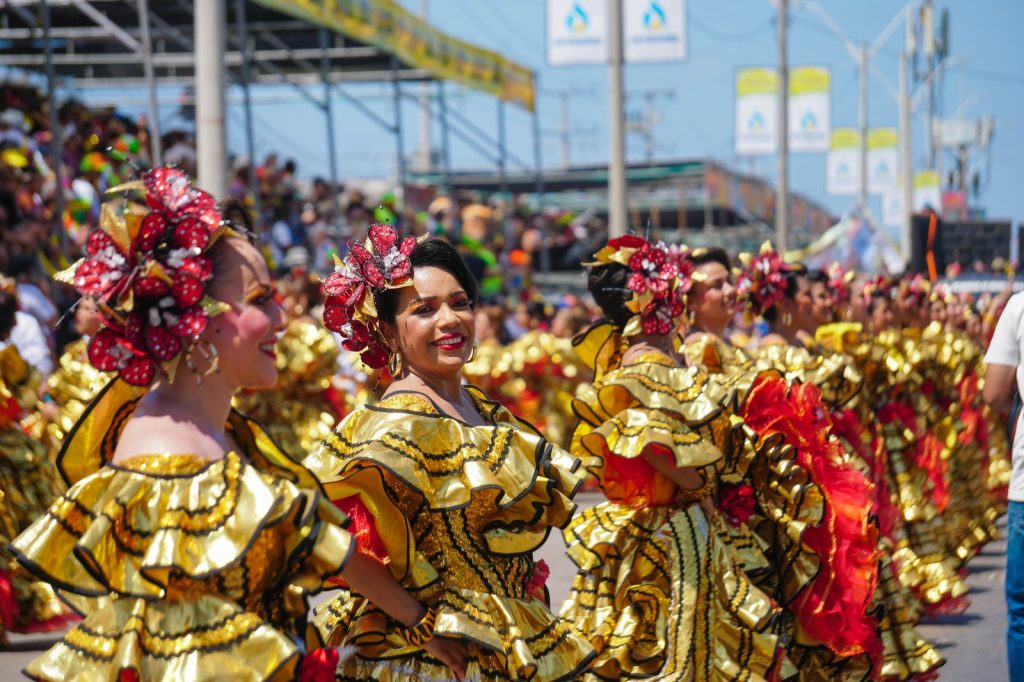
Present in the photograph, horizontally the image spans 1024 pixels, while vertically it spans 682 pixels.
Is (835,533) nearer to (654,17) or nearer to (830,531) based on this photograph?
(830,531)

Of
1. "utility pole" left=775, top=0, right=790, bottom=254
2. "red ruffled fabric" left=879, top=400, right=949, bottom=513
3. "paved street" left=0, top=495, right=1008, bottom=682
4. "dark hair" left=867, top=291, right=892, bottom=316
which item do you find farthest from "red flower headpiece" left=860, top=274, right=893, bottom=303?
"utility pole" left=775, top=0, right=790, bottom=254

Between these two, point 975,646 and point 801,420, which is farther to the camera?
point 975,646

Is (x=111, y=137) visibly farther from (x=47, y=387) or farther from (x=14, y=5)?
(x=47, y=387)

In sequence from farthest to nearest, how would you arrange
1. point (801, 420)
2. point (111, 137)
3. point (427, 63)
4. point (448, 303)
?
point (427, 63) → point (111, 137) → point (801, 420) → point (448, 303)

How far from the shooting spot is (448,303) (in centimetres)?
444

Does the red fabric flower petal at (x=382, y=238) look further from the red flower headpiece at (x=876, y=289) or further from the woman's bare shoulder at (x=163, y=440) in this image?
the red flower headpiece at (x=876, y=289)

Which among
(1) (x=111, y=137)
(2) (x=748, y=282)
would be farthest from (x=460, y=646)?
(1) (x=111, y=137)

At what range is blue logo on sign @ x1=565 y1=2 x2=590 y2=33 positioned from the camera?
1641 centimetres

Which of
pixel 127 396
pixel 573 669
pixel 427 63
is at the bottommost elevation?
pixel 573 669

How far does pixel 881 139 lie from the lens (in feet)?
129

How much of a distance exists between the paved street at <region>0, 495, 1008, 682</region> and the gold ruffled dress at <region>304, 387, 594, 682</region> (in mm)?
3660

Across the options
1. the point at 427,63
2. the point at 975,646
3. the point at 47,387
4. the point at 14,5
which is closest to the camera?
the point at 975,646

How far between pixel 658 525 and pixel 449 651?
1.96m

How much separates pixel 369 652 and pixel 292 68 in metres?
16.2
